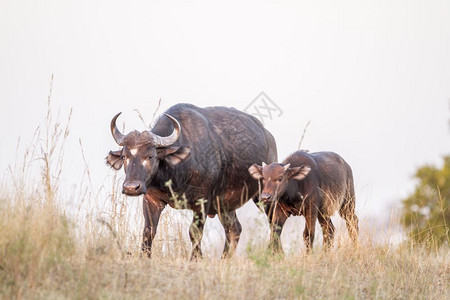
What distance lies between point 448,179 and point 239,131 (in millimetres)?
14477

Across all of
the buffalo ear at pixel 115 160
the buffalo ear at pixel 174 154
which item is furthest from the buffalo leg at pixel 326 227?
the buffalo ear at pixel 115 160

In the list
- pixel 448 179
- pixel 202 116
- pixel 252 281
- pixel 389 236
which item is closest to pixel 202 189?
pixel 202 116

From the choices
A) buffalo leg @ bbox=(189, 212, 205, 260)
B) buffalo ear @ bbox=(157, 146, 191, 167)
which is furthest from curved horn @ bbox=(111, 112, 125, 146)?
buffalo leg @ bbox=(189, 212, 205, 260)

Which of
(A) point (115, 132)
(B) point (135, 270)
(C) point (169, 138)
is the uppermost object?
(A) point (115, 132)

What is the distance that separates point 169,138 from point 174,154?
0.79 ft

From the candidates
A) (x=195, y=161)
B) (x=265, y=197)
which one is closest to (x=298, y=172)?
(x=265, y=197)

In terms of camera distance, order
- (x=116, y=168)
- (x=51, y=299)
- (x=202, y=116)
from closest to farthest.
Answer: (x=51, y=299) → (x=116, y=168) → (x=202, y=116)

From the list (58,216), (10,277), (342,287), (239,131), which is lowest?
(342,287)

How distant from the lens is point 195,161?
11.8 meters

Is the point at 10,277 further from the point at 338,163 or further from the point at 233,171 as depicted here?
the point at 338,163

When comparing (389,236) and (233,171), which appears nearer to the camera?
(389,236)

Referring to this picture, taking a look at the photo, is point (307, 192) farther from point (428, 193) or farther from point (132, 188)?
point (428, 193)

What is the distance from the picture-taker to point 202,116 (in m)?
12.6

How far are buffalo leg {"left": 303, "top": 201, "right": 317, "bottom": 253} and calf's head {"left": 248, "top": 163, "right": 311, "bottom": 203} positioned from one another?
0.56m
